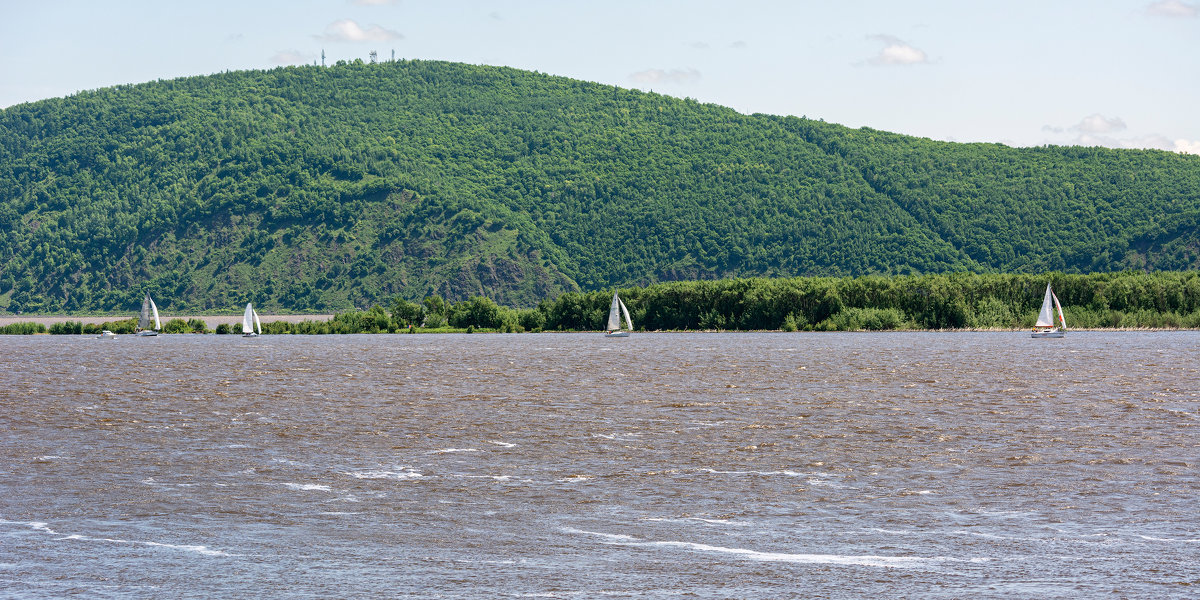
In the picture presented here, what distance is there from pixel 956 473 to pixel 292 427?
84.2 ft

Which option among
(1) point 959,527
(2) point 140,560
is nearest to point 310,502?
(2) point 140,560

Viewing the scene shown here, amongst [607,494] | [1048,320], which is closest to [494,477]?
[607,494]

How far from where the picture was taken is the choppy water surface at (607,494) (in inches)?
869

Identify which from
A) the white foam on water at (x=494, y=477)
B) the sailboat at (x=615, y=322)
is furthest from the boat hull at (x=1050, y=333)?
the white foam on water at (x=494, y=477)

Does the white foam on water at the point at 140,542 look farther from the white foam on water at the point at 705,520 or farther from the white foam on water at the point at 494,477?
the white foam on water at the point at 494,477

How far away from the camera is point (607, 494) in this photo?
30766 mm

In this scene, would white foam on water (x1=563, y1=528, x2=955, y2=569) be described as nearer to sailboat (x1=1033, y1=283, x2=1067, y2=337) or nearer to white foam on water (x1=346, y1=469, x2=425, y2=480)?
white foam on water (x1=346, y1=469, x2=425, y2=480)

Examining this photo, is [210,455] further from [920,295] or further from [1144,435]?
[920,295]

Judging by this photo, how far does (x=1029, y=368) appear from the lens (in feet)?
296

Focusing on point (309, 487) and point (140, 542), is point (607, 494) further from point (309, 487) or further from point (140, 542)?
point (140, 542)

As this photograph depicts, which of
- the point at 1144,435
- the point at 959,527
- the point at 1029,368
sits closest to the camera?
the point at 959,527

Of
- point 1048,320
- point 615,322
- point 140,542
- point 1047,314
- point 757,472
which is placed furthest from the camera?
point 615,322

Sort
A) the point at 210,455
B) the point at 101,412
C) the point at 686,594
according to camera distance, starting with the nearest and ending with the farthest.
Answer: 1. the point at 686,594
2. the point at 210,455
3. the point at 101,412

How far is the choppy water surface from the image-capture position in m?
22.1
